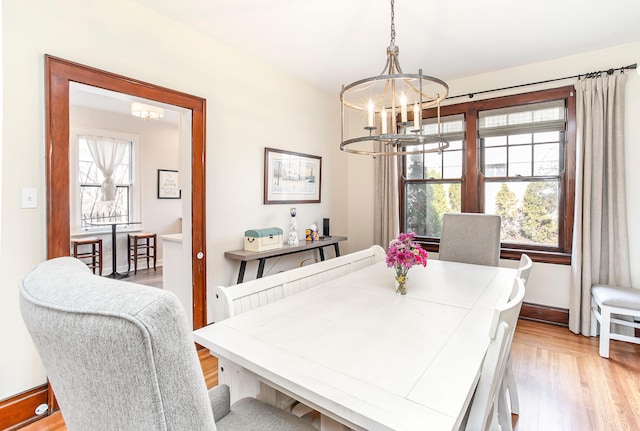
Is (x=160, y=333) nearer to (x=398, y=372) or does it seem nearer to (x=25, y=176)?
(x=398, y=372)

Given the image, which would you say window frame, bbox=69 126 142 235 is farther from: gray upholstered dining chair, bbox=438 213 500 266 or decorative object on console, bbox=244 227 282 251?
gray upholstered dining chair, bbox=438 213 500 266

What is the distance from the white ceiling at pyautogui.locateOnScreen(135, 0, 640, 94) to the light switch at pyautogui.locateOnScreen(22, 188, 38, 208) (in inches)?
55.8

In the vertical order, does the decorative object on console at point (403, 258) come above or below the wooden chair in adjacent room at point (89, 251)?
above

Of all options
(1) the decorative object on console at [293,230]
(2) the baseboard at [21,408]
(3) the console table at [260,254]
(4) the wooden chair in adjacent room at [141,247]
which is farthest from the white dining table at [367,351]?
(4) the wooden chair in adjacent room at [141,247]

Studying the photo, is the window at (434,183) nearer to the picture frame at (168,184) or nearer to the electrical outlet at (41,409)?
the electrical outlet at (41,409)

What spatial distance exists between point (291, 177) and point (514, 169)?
2.39 m

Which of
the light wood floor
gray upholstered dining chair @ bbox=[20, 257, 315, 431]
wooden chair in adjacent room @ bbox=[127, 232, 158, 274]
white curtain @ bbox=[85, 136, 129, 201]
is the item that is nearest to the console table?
the light wood floor

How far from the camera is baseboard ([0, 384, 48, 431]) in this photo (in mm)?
1771

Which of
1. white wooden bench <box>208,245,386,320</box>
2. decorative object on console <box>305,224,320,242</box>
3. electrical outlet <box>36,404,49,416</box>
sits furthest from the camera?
decorative object on console <box>305,224,320,242</box>

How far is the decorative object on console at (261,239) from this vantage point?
296 centimetres

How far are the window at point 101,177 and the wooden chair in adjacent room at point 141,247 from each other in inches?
14.5

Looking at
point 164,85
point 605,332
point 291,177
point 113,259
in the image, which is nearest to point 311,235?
point 291,177

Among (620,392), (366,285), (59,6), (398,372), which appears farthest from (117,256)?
(620,392)

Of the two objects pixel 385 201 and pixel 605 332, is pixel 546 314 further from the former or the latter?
pixel 385 201
